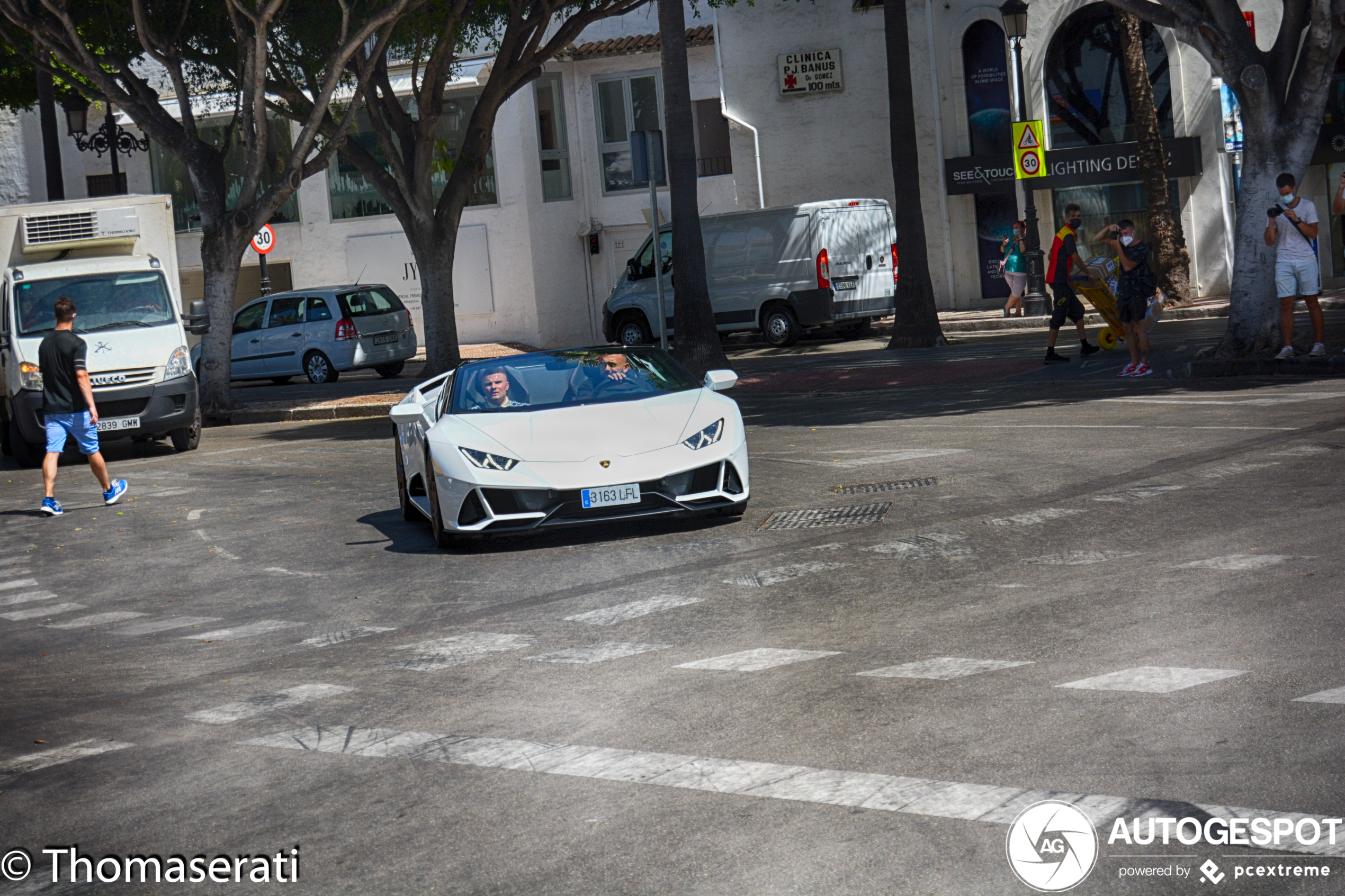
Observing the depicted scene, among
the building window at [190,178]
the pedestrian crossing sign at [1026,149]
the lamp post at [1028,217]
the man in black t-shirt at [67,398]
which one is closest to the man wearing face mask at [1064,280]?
the lamp post at [1028,217]

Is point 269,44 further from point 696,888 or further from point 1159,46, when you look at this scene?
point 696,888

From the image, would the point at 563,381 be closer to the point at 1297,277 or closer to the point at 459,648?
the point at 459,648

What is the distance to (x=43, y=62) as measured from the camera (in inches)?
976

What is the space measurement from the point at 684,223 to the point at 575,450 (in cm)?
1462

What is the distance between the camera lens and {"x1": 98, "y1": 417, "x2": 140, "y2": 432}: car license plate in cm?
1806

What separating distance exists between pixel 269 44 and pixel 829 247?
10495mm

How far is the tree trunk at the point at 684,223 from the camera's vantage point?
23.7 metres

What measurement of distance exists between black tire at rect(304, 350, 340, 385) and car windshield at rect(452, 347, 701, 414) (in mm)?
18774

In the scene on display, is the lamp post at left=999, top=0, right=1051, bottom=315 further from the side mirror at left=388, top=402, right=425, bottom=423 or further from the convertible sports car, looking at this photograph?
the side mirror at left=388, top=402, right=425, bottom=423

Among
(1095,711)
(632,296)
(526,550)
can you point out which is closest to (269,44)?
(632,296)

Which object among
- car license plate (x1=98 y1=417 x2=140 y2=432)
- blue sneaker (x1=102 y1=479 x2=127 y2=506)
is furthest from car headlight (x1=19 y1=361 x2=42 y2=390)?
blue sneaker (x1=102 y1=479 x2=127 y2=506)

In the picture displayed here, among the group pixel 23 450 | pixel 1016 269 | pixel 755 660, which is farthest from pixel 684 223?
pixel 755 660

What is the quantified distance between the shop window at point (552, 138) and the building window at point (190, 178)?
6425mm

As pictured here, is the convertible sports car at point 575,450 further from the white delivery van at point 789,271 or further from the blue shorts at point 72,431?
the white delivery van at point 789,271
